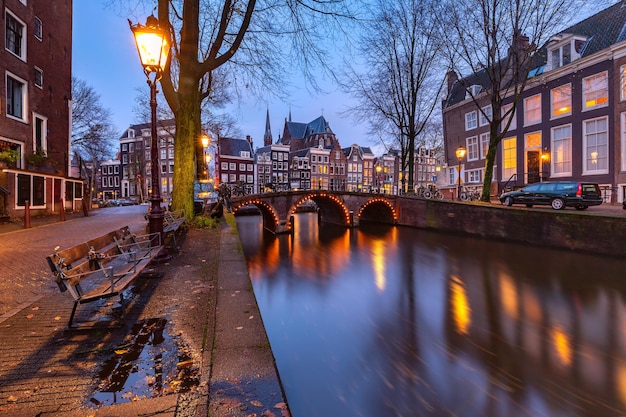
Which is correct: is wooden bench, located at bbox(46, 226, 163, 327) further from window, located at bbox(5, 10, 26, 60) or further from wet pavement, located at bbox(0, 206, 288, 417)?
window, located at bbox(5, 10, 26, 60)

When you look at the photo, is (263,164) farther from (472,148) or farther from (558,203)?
(558,203)

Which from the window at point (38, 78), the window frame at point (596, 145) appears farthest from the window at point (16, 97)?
the window frame at point (596, 145)

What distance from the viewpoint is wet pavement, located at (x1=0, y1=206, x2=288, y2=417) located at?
2.53m

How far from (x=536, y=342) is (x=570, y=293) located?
468 cm

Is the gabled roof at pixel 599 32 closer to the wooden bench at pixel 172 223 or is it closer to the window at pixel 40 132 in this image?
the wooden bench at pixel 172 223

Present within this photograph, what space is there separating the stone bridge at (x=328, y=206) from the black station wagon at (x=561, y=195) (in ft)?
36.5

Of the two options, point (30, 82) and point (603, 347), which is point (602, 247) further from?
point (30, 82)

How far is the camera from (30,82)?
1822cm

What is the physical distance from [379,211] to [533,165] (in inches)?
519

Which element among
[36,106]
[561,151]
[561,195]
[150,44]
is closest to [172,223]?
[150,44]

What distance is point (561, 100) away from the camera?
2527cm

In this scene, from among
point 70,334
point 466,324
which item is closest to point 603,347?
point 466,324

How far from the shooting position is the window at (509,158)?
29578mm

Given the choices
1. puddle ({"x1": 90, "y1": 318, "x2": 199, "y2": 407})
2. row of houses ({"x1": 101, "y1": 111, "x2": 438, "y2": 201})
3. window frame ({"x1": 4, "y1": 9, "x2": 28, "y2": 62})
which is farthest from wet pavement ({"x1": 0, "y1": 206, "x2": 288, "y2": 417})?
row of houses ({"x1": 101, "y1": 111, "x2": 438, "y2": 201})
